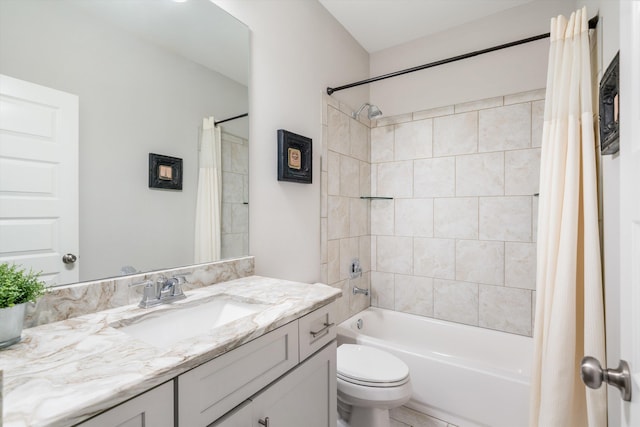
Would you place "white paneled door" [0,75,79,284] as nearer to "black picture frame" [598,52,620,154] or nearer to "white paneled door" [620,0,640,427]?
"white paneled door" [620,0,640,427]

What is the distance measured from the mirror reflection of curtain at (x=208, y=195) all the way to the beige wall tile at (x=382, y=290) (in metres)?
1.65

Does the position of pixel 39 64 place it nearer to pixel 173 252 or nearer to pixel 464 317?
pixel 173 252

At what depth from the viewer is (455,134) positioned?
2.33 metres

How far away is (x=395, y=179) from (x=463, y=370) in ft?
4.86

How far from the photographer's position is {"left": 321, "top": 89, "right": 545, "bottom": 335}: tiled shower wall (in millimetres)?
2104

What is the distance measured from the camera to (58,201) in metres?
0.95

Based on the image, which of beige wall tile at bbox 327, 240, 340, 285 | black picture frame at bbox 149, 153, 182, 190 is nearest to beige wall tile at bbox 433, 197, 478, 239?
beige wall tile at bbox 327, 240, 340, 285

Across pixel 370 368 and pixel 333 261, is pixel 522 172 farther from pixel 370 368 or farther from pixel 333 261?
pixel 370 368

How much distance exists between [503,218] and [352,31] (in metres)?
1.81

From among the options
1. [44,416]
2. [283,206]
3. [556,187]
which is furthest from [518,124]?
[44,416]

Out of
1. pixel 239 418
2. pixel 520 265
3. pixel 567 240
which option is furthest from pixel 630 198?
pixel 520 265

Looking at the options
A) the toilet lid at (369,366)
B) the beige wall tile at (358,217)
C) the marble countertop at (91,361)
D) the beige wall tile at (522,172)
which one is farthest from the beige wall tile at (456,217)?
the marble countertop at (91,361)

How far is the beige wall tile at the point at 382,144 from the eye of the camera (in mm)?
2617

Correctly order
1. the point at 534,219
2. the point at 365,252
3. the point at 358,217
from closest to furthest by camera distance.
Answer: the point at 534,219, the point at 358,217, the point at 365,252
